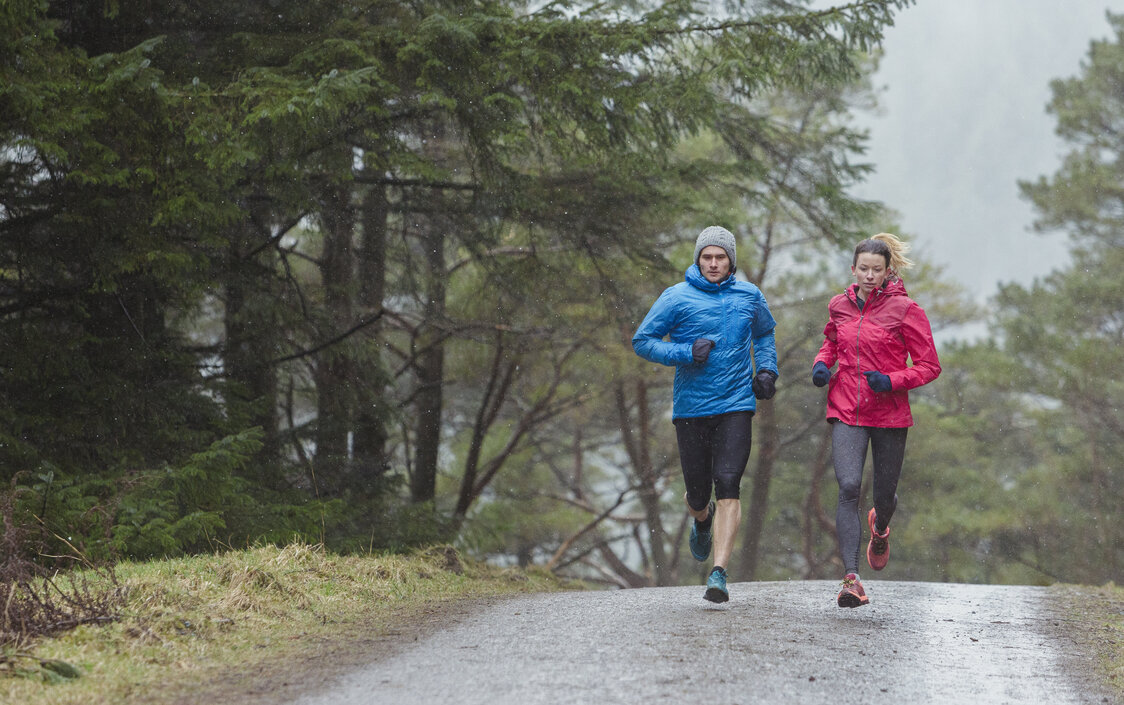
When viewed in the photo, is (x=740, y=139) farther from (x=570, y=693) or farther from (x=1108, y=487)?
(x=1108, y=487)

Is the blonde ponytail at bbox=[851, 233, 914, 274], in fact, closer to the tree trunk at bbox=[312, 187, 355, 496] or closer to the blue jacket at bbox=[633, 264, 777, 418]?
the blue jacket at bbox=[633, 264, 777, 418]

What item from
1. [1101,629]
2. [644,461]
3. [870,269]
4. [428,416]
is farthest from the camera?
[644,461]

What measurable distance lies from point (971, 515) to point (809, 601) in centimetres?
2128

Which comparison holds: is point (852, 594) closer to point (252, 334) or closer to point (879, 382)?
point (879, 382)

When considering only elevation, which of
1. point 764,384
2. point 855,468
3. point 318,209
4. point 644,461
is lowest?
point 644,461

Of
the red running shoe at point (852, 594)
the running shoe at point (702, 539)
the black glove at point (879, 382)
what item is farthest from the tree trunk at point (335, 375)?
the black glove at point (879, 382)

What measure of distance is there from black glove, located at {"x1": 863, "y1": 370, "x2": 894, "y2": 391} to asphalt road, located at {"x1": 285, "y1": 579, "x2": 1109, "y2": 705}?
126 centimetres

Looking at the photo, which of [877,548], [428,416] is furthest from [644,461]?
[877,548]

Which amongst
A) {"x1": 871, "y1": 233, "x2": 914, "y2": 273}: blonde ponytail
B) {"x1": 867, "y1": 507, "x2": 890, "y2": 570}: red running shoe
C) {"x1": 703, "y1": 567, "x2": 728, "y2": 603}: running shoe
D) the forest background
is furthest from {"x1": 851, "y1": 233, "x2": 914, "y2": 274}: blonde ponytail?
the forest background

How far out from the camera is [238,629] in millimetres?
4793

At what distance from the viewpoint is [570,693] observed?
3746 mm

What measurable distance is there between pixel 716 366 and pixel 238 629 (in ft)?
9.26

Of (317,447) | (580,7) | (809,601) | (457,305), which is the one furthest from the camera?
(457,305)

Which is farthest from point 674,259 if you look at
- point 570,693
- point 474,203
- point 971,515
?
point 570,693
